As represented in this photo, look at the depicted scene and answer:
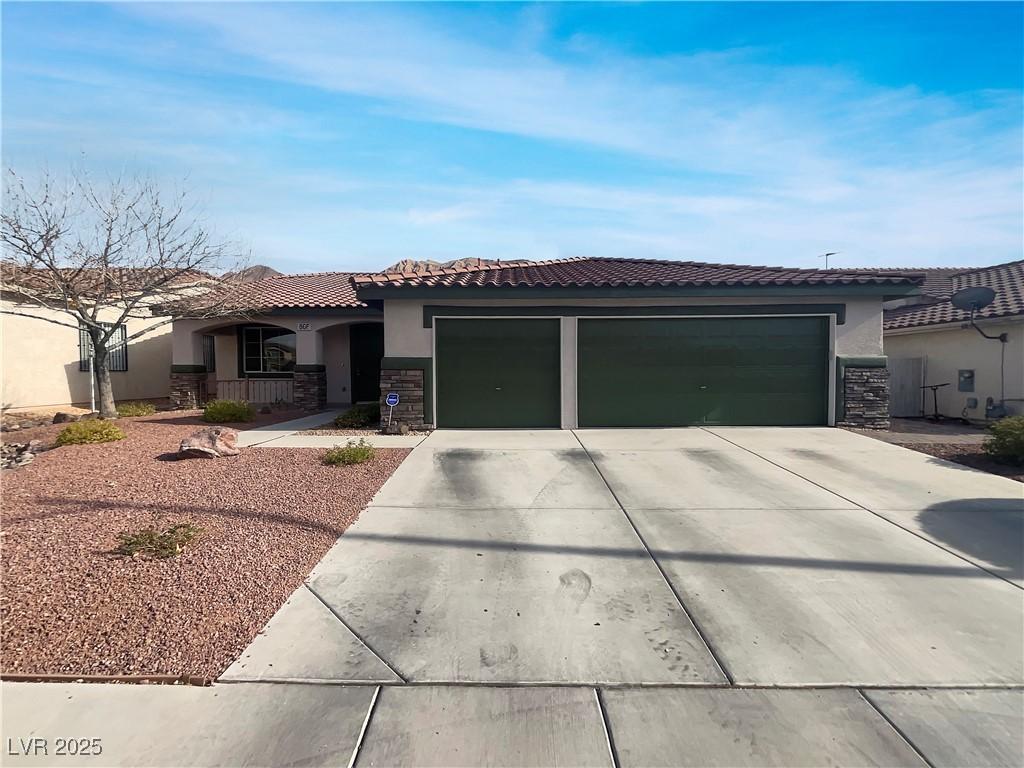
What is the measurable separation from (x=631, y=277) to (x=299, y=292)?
10902 millimetres

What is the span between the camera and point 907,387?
13.9 m

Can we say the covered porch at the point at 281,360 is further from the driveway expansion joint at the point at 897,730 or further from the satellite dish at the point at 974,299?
the satellite dish at the point at 974,299

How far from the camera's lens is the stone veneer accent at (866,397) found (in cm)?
1107

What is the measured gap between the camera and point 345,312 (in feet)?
50.0

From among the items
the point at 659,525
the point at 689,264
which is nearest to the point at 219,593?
the point at 659,525

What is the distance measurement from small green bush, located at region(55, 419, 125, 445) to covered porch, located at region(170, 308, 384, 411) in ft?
19.6

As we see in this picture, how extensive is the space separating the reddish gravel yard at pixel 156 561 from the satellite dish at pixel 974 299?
12992mm

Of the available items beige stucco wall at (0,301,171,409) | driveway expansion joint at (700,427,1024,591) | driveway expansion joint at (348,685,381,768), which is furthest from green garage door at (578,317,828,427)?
beige stucco wall at (0,301,171,409)

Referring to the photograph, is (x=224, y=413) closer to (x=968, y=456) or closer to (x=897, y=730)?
(x=897, y=730)

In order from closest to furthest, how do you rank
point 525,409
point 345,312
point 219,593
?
point 219,593, point 525,409, point 345,312

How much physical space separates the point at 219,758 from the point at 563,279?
1022 centimetres

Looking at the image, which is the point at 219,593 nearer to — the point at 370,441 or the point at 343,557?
the point at 343,557

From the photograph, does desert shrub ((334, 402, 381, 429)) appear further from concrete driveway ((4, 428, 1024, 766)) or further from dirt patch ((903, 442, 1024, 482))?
dirt patch ((903, 442, 1024, 482))

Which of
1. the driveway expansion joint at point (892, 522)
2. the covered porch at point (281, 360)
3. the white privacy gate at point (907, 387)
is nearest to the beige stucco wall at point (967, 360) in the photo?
the white privacy gate at point (907, 387)
